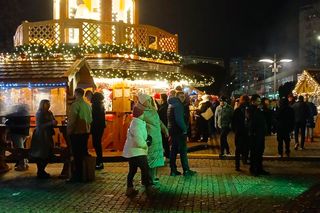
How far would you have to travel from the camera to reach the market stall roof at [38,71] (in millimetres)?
12508

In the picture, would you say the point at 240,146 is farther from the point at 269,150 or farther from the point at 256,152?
the point at 269,150

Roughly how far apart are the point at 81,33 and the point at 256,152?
32.2ft

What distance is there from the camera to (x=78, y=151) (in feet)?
35.9

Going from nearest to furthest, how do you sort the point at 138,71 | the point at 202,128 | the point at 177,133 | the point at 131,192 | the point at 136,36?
the point at 131,192 → the point at 177,133 → the point at 138,71 → the point at 202,128 → the point at 136,36

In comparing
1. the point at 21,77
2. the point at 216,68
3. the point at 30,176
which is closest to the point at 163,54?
the point at 21,77

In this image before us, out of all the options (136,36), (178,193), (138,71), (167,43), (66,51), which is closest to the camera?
(178,193)

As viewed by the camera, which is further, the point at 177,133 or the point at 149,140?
the point at 177,133

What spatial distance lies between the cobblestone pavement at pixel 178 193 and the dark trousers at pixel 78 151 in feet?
1.15

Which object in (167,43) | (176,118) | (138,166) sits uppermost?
(167,43)

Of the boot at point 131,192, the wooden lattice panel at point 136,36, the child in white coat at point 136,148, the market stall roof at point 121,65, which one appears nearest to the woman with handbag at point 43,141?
the child in white coat at point 136,148

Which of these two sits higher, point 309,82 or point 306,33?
point 306,33

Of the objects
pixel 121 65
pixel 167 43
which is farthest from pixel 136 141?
pixel 167 43

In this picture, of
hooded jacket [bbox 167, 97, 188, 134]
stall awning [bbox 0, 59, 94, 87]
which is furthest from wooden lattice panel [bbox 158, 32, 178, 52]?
hooded jacket [bbox 167, 97, 188, 134]

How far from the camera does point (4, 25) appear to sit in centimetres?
3256
